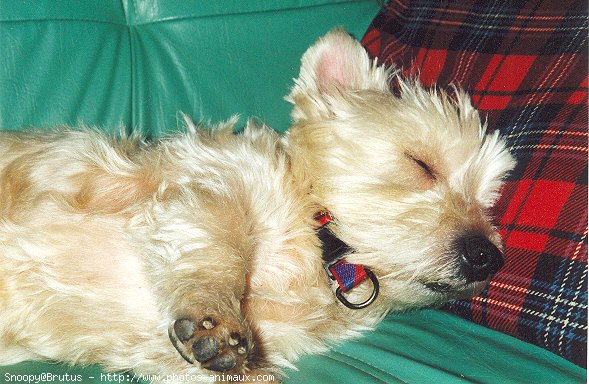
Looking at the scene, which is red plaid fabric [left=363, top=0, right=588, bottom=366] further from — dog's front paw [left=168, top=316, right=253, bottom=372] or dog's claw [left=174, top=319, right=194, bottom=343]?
dog's claw [left=174, top=319, right=194, bottom=343]

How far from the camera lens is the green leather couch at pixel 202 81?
1717 millimetres

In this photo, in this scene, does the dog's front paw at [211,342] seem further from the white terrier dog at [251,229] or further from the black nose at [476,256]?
the black nose at [476,256]

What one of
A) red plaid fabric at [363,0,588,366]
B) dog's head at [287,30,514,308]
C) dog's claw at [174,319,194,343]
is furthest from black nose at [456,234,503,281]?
dog's claw at [174,319,194,343]

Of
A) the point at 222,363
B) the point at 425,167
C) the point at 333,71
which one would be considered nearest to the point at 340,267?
the point at 425,167

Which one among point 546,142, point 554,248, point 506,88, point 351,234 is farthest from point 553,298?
point 506,88

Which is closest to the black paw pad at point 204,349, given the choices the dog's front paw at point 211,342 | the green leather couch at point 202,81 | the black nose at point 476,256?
the dog's front paw at point 211,342

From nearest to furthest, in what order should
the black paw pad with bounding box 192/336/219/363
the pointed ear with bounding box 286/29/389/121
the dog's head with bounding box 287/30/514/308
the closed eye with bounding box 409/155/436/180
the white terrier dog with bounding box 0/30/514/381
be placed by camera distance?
the black paw pad with bounding box 192/336/219/363 < the white terrier dog with bounding box 0/30/514/381 < the dog's head with bounding box 287/30/514/308 < the closed eye with bounding box 409/155/436/180 < the pointed ear with bounding box 286/29/389/121

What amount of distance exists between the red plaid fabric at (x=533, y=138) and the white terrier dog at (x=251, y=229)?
4.0 inches

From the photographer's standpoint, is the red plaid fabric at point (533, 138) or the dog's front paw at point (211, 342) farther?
the red plaid fabric at point (533, 138)

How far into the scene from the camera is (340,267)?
1.87 meters

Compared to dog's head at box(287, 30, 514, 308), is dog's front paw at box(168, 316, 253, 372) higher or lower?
lower

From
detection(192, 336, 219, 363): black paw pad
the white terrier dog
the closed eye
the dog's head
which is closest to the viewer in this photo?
detection(192, 336, 219, 363): black paw pad

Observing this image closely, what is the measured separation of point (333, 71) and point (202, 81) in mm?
595

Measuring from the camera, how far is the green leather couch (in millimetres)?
1717
